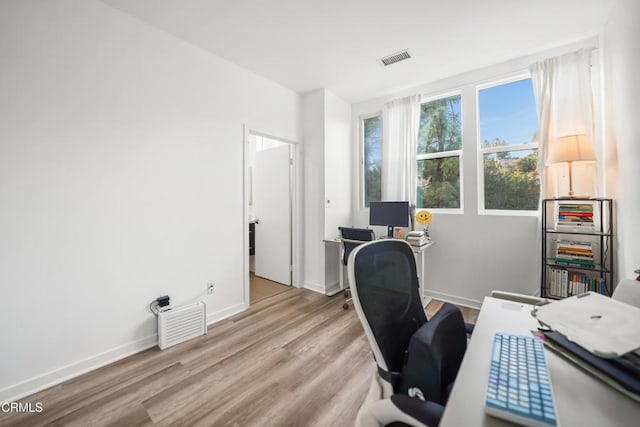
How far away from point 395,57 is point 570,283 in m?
2.90

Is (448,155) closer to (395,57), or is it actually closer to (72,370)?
(395,57)

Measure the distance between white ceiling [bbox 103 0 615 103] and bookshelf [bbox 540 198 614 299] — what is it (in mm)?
1621

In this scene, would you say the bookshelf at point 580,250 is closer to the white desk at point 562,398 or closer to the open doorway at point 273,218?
the white desk at point 562,398

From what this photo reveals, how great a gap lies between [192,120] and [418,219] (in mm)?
2862

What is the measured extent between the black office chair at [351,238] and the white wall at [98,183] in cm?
148

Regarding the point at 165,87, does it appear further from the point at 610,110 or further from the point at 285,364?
the point at 610,110

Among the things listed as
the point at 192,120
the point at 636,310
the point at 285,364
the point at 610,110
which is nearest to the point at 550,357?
the point at 636,310

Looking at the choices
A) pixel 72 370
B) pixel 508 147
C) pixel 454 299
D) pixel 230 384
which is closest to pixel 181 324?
pixel 72 370

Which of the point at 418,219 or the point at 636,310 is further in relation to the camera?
the point at 418,219

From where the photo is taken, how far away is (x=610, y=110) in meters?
2.30

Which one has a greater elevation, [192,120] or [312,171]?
[192,120]

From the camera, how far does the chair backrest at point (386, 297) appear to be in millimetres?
981

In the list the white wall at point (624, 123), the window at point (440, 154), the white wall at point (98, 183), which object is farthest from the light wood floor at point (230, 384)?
the white wall at point (624, 123)

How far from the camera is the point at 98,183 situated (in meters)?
2.06
